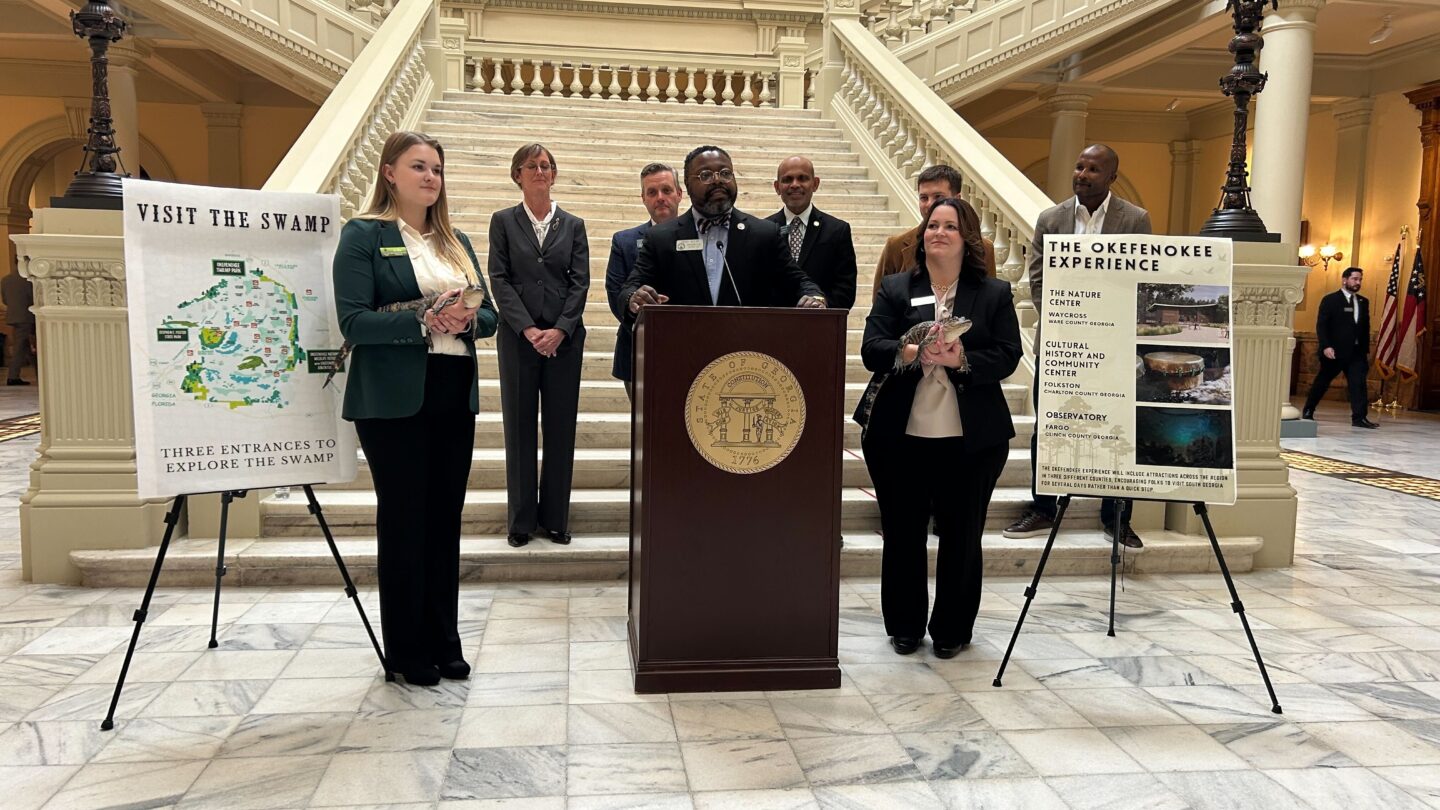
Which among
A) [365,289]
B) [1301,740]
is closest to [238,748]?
[365,289]

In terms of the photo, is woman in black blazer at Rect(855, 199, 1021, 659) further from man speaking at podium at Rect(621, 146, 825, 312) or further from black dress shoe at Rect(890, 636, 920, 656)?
man speaking at podium at Rect(621, 146, 825, 312)

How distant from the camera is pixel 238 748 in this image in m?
2.83

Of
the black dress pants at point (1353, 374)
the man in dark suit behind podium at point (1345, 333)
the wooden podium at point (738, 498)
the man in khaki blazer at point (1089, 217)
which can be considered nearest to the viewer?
the wooden podium at point (738, 498)

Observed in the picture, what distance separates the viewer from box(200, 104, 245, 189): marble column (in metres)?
16.5

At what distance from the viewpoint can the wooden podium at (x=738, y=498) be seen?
10.4 ft

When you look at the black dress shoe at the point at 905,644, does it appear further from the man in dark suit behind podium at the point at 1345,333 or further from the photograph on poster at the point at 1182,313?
the man in dark suit behind podium at the point at 1345,333

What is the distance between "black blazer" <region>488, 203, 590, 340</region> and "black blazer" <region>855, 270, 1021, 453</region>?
1551mm

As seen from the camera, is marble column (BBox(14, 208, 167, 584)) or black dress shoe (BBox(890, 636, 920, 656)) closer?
black dress shoe (BBox(890, 636, 920, 656))

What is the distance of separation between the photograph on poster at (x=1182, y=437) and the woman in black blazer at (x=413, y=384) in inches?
90.2

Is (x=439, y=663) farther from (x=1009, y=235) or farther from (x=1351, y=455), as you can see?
(x=1351, y=455)

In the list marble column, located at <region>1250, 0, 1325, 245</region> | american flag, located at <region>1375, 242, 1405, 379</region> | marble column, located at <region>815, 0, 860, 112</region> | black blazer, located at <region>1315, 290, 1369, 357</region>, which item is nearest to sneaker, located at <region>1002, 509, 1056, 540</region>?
marble column, located at <region>815, 0, 860, 112</region>

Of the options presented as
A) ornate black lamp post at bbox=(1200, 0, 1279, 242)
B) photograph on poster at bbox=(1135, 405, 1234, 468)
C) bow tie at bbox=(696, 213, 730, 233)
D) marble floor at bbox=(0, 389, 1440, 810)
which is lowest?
marble floor at bbox=(0, 389, 1440, 810)

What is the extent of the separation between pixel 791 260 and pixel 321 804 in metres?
2.29

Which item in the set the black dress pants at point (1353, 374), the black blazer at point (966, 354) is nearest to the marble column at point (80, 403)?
the black blazer at point (966, 354)
